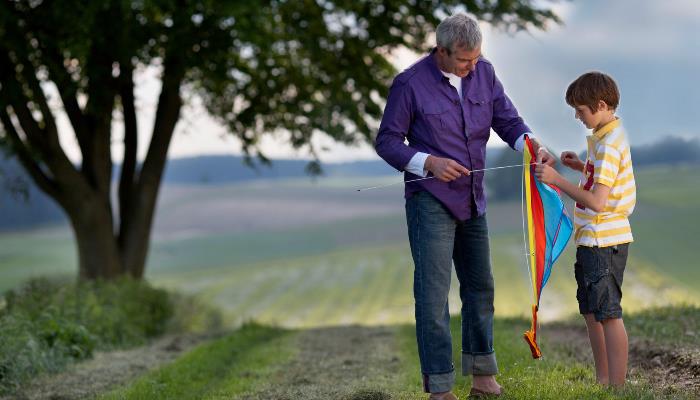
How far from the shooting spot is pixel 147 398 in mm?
7285

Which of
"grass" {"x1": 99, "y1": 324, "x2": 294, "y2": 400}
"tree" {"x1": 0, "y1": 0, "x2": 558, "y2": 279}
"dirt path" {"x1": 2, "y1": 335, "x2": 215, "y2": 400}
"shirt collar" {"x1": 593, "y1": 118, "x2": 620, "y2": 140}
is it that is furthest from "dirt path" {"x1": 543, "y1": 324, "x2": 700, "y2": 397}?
"tree" {"x1": 0, "y1": 0, "x2": 558, "y2": 279}

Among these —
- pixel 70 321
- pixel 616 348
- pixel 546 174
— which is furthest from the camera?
pixel 70 321

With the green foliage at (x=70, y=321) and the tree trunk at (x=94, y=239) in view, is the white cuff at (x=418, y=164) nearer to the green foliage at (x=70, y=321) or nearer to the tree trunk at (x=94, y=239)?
the green foliage at (x=70, y=321)

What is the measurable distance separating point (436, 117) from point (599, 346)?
1.78 m

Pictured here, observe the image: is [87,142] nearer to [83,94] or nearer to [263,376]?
[83,94]

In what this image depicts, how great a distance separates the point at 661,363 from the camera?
281 inches

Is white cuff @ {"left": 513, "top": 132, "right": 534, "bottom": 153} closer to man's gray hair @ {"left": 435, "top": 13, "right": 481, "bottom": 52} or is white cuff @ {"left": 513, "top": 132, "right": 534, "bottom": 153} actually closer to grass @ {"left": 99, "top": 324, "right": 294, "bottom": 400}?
man's gray hair @ {"left": 435, "top": 13, "right": 481, "bottom": 52}

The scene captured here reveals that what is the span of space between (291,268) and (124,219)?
98.6ft

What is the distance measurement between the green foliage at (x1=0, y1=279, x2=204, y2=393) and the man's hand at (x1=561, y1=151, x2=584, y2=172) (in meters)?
5.57

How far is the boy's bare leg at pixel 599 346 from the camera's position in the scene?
18.9 feet

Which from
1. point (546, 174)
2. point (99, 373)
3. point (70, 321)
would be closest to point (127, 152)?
point (70, 321)

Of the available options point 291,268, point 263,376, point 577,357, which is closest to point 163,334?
point 263,376


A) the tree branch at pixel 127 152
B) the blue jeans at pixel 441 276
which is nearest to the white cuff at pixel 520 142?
the blue jeans at pixel 441 276

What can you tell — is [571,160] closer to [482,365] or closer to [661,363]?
[482,365]
